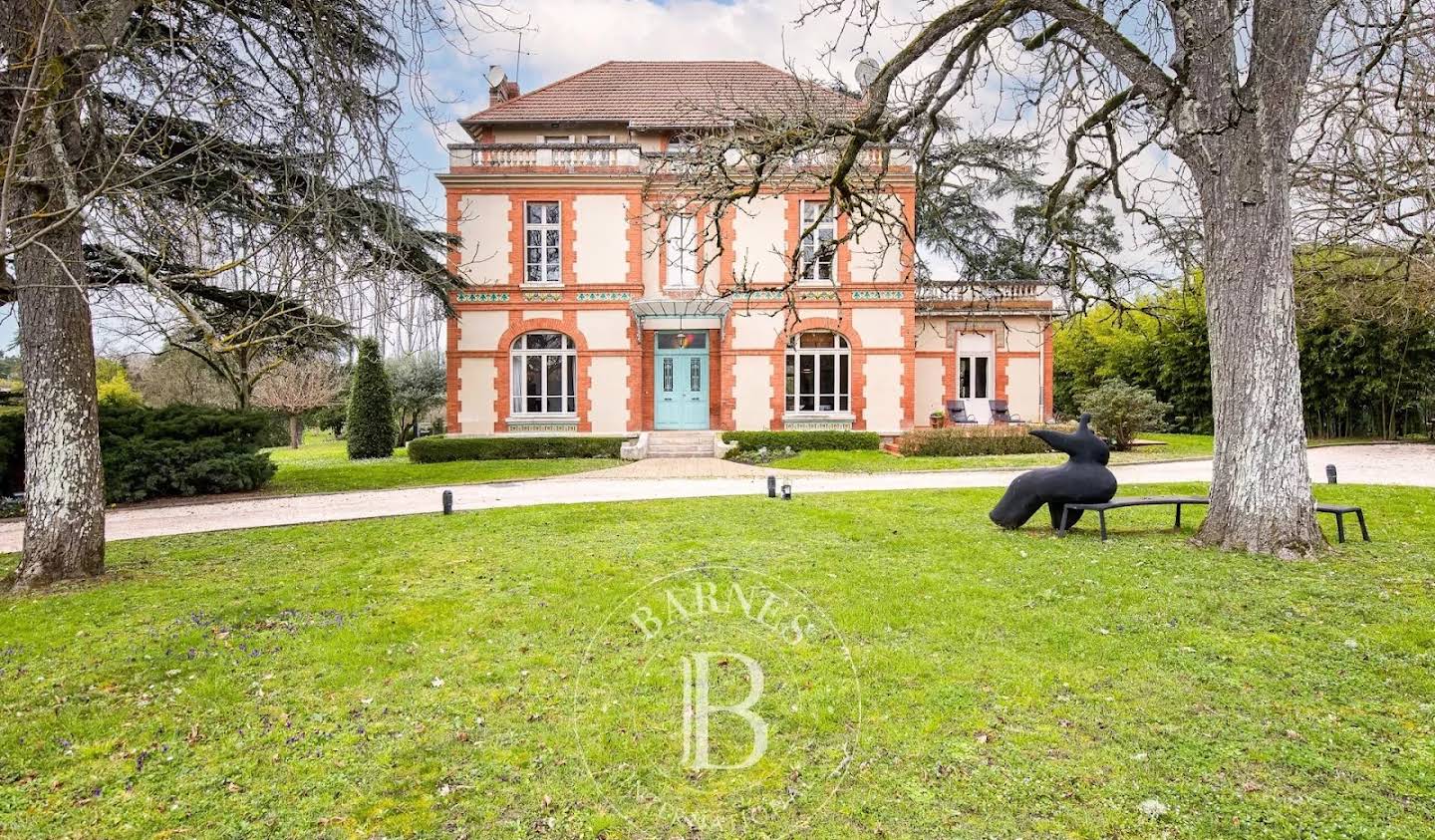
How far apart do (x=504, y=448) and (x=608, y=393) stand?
10.2ft

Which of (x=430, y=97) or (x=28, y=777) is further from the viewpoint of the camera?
(x=430, y=97)

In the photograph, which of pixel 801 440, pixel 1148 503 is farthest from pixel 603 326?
pixel 1148 503

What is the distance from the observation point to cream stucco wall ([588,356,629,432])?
60.1 feet

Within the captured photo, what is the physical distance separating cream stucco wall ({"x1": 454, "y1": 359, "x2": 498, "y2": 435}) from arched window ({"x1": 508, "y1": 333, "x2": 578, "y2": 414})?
622mm

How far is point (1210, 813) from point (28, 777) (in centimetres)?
444

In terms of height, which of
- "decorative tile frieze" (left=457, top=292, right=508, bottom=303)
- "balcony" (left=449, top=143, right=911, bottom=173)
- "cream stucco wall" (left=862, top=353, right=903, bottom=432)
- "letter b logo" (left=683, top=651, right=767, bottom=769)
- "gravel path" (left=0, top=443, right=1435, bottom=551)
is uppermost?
"balcony" (left=449, top=143, right=911, bottom=173)

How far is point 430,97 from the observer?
5.44m

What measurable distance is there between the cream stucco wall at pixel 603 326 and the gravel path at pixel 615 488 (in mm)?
4621

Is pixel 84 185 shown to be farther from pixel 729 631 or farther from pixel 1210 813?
pixel 1210 813

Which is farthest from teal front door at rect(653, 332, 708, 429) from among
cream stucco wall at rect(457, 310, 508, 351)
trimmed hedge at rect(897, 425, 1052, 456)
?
trimmed hedge at rect(897, 425, 1052, 456)

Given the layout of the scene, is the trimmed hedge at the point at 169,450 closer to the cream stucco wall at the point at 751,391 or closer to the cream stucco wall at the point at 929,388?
the cream stucco wall at the point at 751,391

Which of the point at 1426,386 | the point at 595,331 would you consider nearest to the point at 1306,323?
the point at 1426,386

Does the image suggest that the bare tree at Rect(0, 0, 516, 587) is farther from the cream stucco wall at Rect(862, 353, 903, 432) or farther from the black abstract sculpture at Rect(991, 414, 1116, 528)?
the cream stucco wall at Rect(862, 353, 903, 432)

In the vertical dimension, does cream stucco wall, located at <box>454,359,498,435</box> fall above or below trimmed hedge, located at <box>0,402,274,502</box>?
above
